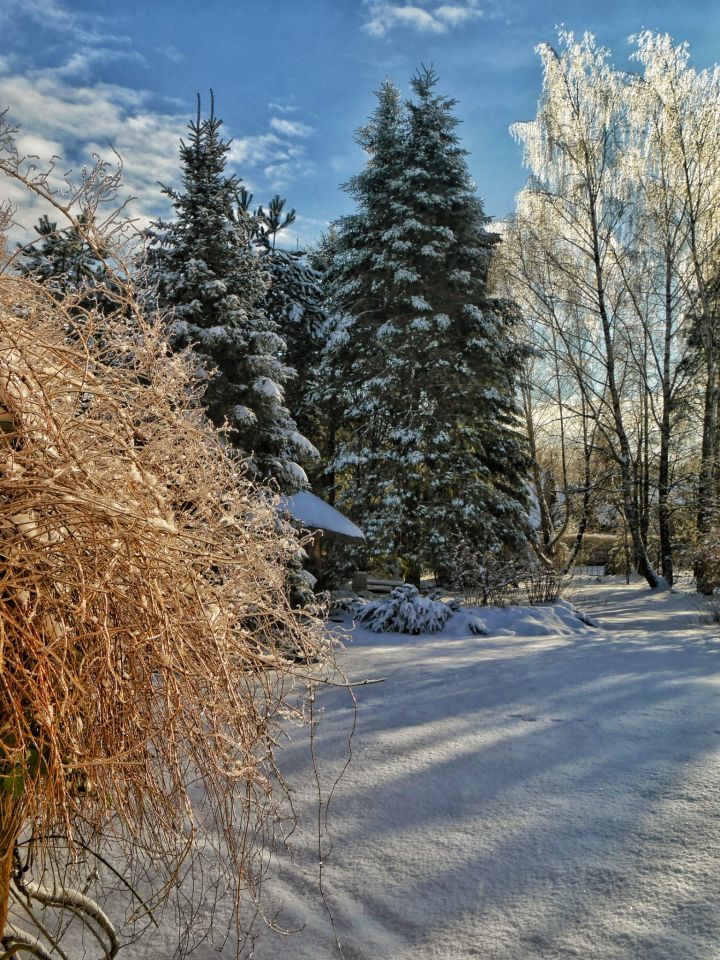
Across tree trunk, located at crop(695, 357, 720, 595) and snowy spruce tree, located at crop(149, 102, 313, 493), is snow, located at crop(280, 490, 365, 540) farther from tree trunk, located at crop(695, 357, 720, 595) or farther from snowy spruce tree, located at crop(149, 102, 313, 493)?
tree trunk, located at crop(695, 357, 720, 595)

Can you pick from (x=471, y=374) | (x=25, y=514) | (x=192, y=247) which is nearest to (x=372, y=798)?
(x=25, y=514)

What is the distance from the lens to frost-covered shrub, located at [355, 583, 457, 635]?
353 inches

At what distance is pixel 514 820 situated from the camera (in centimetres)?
312

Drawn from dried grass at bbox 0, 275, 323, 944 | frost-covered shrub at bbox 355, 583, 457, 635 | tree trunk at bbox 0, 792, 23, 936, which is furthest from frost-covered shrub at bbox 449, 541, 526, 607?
tree trunk at bbox 0, 792, 23, 936

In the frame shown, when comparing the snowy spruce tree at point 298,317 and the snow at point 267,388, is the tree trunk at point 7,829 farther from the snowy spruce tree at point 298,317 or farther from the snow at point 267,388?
the snowy spruce tree at point 298,317

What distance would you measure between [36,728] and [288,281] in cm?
1697

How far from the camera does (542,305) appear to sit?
16031 millimetres

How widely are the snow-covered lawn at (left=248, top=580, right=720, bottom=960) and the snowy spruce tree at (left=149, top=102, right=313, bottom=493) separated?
4123mm

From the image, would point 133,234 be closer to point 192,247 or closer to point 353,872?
point 353,872

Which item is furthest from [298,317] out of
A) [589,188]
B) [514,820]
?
[514,820]

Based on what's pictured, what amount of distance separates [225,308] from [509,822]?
7.28m

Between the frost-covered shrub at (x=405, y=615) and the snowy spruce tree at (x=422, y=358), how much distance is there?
14.3 ft

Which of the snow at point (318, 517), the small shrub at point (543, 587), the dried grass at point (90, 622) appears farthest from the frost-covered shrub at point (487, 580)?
the dried grass at point (90, 622)

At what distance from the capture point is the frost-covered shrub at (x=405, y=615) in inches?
353
